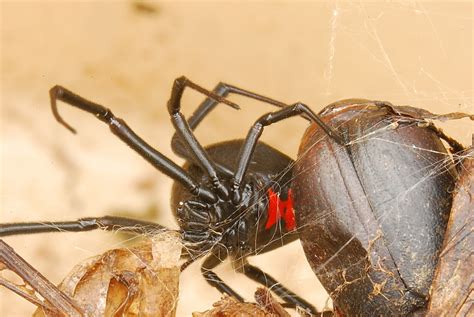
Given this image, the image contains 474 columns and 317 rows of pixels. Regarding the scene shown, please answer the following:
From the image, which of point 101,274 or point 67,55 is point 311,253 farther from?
point 67,55

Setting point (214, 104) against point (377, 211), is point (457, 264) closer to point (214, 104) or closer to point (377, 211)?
point (377, 211)

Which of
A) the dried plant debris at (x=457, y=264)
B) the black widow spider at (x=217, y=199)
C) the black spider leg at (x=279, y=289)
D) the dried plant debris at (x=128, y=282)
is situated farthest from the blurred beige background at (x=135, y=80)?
the dried plant debris at (x=457, y=264)

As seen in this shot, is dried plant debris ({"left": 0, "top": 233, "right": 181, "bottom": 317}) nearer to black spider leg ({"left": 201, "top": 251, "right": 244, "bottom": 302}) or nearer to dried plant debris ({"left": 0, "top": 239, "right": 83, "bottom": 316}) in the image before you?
dried plant debris ({"left": 0, "top": 239, "right": 83, "bottom": 316})

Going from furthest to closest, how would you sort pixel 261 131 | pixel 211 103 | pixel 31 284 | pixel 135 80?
pixel 135 80 < pixel 211 103 < pixel 261 131 < pixel 31 284

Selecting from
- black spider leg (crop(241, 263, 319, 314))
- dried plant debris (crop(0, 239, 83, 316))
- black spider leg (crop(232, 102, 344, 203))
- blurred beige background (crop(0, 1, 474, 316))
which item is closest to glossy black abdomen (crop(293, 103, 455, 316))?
black spider leg (crop(232, 102, 344, 203))

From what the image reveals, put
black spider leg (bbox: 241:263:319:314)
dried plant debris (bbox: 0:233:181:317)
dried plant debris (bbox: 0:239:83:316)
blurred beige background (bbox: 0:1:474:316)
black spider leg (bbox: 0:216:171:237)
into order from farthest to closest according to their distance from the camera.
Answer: blurred beige background (bbox: 0:1:474:316) → black spider leg (bbox: 241:263:319:314) → black spider leg (bbox: 0:216:171:237) → dried plant debris (bbox: 0:233:181:317) → dried plant debris (bbox: 0:239:83:316)

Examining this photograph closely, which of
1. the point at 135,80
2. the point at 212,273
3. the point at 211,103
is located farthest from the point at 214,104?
the point at 135,80
